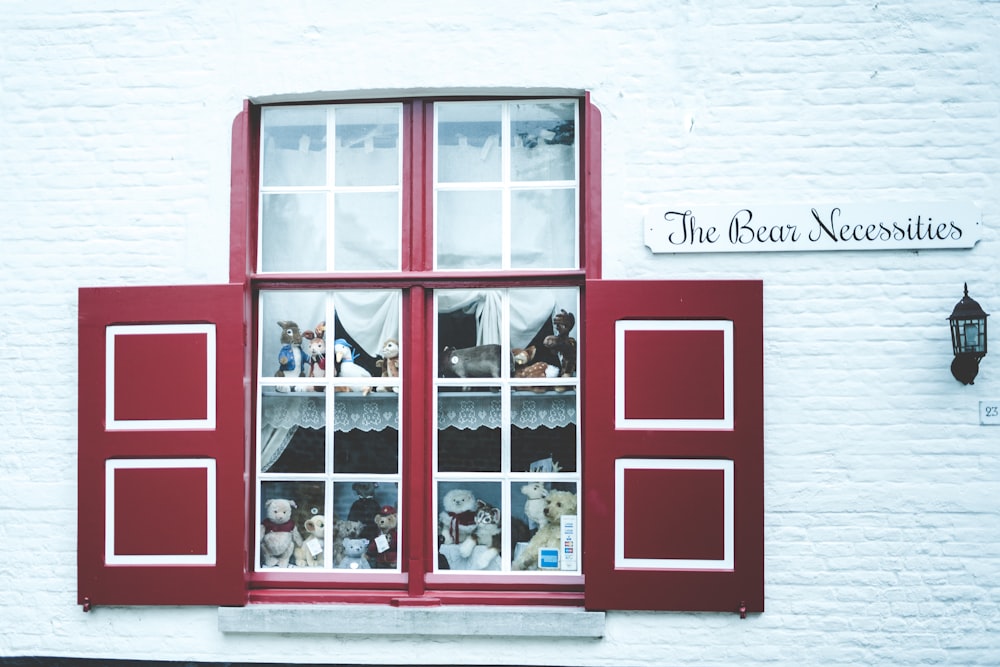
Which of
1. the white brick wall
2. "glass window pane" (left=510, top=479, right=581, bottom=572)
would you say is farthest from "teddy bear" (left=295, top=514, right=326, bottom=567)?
"glass window pane" (left=510, top=479, right=581, bottom=572)

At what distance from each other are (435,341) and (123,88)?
6.49 ft

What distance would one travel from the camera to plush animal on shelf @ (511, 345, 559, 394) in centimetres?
425

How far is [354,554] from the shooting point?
4285mm

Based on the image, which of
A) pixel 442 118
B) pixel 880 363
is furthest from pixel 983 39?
pixel 442 118

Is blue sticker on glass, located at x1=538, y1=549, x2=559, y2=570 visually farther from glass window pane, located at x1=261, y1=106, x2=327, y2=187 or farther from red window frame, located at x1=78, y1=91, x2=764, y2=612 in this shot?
glass window pane, located at x1=261, y1=106, x2=327, y2=187

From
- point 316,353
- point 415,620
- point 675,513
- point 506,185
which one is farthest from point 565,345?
point 415,620

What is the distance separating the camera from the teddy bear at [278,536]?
4293mm

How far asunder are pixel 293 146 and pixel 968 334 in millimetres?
3312

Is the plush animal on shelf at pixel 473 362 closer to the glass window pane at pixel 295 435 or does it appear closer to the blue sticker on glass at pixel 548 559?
the glass window pane at pixel 295 435

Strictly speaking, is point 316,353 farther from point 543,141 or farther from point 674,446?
point 674,446

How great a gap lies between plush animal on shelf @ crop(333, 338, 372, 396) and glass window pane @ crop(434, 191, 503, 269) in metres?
0.61

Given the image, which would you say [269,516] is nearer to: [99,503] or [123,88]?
[99,503]

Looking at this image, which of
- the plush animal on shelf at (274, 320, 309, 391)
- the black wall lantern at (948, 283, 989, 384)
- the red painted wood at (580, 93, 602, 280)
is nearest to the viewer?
the black wall lantern at (948, 283, 989, 384)

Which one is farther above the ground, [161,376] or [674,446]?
[161,376]
